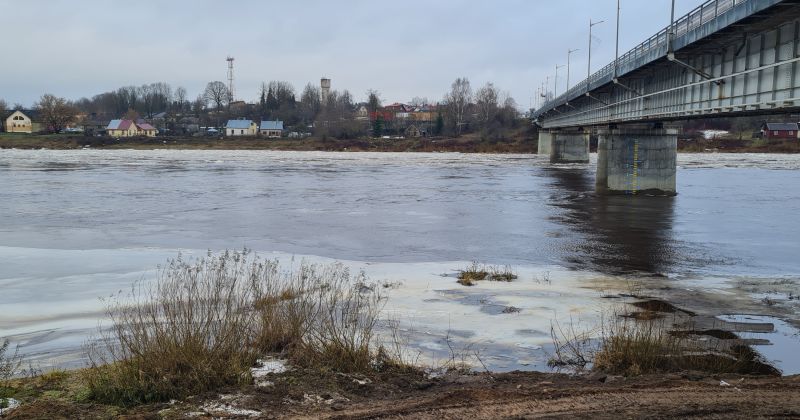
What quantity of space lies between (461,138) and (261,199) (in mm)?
106725

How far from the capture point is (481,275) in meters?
17.5

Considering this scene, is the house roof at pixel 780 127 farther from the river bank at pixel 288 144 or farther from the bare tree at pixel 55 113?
the bare tree at pixel 55 113

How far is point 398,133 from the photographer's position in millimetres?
168500

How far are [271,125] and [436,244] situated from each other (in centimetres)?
16249

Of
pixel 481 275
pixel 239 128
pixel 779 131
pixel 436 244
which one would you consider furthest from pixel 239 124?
pixel 481 275

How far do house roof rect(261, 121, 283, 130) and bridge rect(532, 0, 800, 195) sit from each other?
5100 inches

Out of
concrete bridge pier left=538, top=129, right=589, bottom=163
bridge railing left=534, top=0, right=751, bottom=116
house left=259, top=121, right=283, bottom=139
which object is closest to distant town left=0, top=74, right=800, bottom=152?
house left=259, top=121, right=283, bottom=139

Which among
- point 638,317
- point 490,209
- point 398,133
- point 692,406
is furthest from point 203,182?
point 398,133

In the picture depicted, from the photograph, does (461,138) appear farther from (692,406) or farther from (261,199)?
(692,406)

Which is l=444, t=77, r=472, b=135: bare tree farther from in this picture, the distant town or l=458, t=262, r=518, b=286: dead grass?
l=458, t=262, r=518, b=286: dead grass

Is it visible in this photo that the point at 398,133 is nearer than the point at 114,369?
No

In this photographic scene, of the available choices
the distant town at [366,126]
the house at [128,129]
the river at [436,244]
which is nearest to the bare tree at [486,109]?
the distant town at [366,126]

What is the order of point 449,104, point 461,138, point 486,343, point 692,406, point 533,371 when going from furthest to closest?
point 449,104, point 461,138, point 486,343, point 533,371, point 692,406

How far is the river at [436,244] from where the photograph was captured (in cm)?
1351
